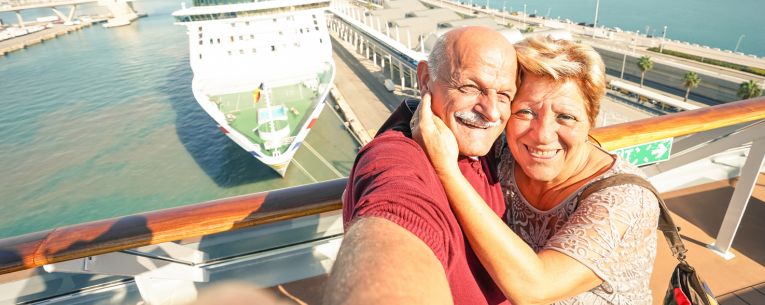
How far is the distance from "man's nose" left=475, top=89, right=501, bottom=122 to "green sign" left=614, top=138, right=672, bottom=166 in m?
1.29

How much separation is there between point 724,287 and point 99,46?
6961 cm

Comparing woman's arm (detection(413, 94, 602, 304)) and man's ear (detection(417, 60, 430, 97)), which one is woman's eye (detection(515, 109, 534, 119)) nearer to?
man's ear (detection(417, 60, 430, 97))

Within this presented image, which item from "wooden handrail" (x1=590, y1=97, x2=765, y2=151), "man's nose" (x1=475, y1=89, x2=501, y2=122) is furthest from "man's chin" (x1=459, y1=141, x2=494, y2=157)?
"wooden handrail" (x1=590, y1=97, x2=765, y2=151)

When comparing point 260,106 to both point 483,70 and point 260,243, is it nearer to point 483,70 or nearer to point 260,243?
point 260,243

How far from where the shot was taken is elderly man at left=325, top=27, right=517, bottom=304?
89 centimetres

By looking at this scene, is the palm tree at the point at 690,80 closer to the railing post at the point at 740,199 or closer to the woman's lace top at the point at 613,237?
the railing post at the point at 740,199

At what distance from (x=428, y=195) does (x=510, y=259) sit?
33cm

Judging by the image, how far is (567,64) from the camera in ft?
5.22

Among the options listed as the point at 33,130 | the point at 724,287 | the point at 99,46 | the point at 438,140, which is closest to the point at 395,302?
the point at 438,140

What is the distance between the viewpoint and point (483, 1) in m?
102

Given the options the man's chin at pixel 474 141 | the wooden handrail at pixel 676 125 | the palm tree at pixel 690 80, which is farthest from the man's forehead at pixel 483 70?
the palm tree at pixel 690 80

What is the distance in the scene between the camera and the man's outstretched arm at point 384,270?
0.84 meters

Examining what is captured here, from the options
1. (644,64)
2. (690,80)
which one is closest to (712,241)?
(690,80)

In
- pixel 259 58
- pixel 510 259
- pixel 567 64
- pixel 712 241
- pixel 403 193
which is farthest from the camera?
pixel 259 58
